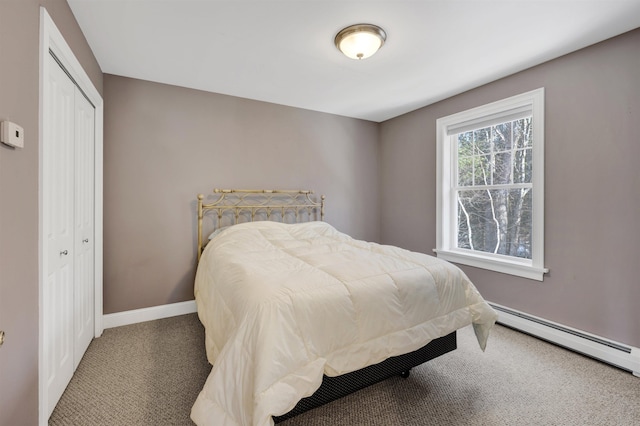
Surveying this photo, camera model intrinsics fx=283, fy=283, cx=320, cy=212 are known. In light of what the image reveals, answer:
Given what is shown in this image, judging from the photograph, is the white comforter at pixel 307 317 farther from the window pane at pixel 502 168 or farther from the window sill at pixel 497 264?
the window pane at pixel 502 168

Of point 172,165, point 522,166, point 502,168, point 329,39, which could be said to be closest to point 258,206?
point 172,165

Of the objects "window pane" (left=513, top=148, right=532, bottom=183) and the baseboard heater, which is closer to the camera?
the baseboard heater

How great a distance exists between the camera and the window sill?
2.58 metres

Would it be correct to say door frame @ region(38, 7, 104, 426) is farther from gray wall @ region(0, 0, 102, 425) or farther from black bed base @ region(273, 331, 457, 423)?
black bed base @ region(273, 331, 457, 423)

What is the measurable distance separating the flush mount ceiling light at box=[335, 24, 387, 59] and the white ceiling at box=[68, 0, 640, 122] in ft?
0.16

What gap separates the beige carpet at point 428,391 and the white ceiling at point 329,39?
8.02ft

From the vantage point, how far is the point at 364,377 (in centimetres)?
154

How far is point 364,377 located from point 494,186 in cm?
243

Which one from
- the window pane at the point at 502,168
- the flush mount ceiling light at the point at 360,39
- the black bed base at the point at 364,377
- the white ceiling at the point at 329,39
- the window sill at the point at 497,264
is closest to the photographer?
the black bed base at the point at 364,377

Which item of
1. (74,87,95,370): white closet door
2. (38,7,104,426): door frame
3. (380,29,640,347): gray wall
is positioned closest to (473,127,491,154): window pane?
(380,29,640,347): gray wall

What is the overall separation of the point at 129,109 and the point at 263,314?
2.67 meters

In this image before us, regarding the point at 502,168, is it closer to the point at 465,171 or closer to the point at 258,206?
the point at 465,171

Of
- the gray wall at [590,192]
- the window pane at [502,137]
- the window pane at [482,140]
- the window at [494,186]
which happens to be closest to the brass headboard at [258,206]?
the window at [494,186]

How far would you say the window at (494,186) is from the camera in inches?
102
